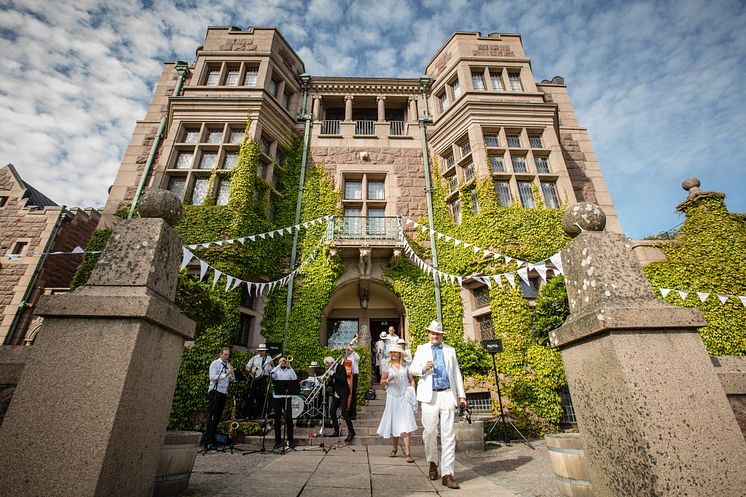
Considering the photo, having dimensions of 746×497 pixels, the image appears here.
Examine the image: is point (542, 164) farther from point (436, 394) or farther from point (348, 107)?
point (436, 394)

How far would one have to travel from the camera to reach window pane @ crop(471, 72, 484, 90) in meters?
13.5

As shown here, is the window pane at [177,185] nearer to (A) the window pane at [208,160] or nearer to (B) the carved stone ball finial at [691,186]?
(A) the window pane at [208,160]

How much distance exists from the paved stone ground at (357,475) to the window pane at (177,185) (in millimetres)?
8976

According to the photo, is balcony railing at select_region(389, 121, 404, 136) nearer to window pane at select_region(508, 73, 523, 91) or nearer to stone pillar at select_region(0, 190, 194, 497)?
window pane at select_region(508, 73, 523, 91)

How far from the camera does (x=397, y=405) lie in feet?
19.2

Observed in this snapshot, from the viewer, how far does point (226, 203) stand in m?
11.2

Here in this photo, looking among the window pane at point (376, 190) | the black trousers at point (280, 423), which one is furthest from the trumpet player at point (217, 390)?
the window pane at point (376, 190)

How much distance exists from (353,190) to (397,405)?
940 centimetres

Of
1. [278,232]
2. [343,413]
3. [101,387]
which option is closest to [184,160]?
[278,232]

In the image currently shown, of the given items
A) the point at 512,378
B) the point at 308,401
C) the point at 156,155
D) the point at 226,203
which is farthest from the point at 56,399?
the point at 156,155

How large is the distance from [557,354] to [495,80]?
11.2 metres

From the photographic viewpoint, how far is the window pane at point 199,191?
11357 millimetres

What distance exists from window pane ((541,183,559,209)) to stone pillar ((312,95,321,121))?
9867mm

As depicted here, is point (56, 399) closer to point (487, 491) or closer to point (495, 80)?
point (487, 491)
